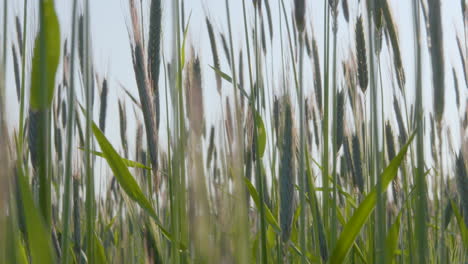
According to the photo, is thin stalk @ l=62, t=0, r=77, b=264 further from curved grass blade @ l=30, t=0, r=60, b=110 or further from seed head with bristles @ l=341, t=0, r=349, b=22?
seed head with bristles @ l=341, t=0, r=349, b=22

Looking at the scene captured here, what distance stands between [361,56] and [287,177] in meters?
0.35

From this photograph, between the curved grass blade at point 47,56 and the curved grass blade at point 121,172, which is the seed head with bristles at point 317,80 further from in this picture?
the curved grass blade at point 47,56

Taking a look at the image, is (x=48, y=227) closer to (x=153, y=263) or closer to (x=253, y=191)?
(x=153, y=263)

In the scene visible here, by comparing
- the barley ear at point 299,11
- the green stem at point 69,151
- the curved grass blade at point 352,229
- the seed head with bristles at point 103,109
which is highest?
the barley ear at point 299,11

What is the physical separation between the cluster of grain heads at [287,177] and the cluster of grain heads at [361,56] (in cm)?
25

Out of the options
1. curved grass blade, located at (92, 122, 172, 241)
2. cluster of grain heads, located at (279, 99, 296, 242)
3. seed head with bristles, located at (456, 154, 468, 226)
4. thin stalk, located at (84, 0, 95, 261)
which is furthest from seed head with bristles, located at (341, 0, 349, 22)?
thin stalk, located at (84, 0, 95, 261)

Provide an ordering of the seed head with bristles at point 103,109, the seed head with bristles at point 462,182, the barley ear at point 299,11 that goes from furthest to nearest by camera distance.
Result: 1. the seed head with bristles at point 103,109
2. the seed head with bristles at point 462,182
3. the barley ear at point 299,11

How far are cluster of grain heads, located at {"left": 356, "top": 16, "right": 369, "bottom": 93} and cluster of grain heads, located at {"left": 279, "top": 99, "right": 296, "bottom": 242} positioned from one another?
0.83ft

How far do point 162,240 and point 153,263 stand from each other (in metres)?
0.11

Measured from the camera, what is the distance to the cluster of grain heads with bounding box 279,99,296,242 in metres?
0.62

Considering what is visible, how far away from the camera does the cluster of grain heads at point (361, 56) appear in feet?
2.92

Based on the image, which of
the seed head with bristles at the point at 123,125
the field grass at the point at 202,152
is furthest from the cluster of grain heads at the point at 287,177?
the seed head with bristles at the point at 123,125

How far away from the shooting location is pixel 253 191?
847 mm

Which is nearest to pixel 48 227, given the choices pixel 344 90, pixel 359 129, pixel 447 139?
pixel 359 129
